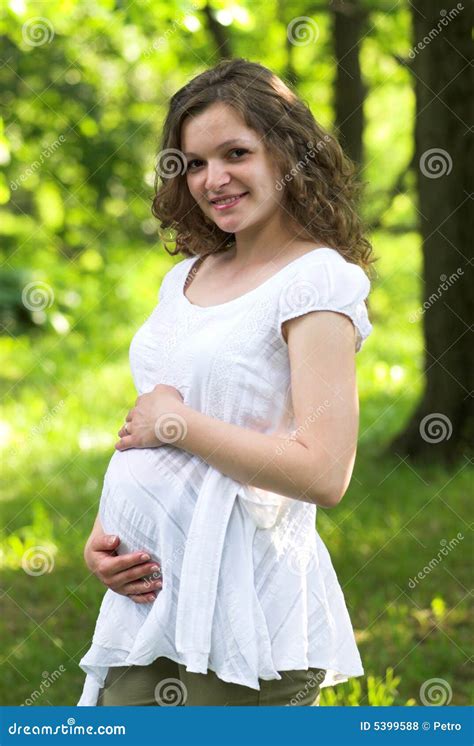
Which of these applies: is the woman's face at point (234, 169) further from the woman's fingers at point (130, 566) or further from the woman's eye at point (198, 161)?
the woman's fingers at point (130, 566)

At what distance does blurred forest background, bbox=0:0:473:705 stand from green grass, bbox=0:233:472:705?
0.01 metres

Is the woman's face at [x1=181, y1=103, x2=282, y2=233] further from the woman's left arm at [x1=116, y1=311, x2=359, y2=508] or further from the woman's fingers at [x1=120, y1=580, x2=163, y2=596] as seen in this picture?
the woman's fingers at [x1=120, y1=580, x2=163, y2=596]

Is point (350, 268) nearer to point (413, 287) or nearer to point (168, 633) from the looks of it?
point (168, 633)

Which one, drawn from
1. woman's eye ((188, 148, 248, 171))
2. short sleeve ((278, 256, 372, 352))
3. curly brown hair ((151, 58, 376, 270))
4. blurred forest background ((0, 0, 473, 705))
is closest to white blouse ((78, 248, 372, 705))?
short sleeve ((278, 256, 372, 352))

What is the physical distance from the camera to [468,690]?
11.6 ft

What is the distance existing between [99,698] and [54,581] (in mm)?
2596

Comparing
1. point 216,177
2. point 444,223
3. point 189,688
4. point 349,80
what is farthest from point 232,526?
point 349,80

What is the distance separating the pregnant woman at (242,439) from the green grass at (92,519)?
494mm

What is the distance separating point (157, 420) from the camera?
1.84m

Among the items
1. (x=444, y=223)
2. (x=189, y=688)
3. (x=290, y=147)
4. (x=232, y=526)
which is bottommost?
(x=189, y=688)

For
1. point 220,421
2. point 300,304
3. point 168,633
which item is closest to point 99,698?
point 168,633

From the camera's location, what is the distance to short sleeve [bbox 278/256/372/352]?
69.4 inches

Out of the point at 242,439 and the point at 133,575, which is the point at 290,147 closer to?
the point at 242,439

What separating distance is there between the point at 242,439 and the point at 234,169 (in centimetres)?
49
